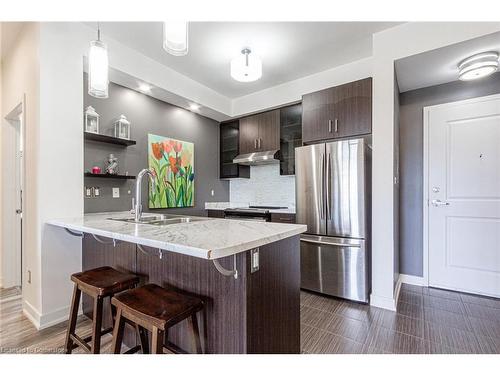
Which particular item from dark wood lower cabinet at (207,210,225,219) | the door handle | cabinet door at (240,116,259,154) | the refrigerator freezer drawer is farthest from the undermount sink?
the door handle

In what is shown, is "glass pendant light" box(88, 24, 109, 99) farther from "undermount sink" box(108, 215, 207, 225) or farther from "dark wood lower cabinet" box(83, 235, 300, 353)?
"dark wood lower cabinet" box(83, 235, 300, 353)

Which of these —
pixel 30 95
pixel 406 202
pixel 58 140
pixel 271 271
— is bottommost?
pixel 271 271

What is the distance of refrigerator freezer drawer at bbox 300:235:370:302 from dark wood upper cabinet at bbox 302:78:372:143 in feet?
4.11

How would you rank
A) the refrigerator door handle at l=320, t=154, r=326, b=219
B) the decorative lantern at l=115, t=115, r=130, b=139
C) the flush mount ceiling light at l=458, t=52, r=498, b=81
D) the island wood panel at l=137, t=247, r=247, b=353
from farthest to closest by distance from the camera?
the decorative lantern at l=115, t=115, r=130, b=139 → the refrigerator door handle at l=320, t=154, r=326, b=219 → the flush mount ceiling light at l=458, t=52, r=498, b=81 → the island wood panel at l=137, t=247, r=247, b=353

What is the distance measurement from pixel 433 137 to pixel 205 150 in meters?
3.24

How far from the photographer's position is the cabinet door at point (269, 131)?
12.8 feet

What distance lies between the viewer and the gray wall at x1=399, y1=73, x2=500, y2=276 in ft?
10.5

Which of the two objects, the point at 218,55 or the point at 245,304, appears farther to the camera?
the point at 218,55

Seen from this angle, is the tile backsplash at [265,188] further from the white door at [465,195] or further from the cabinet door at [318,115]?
the white door at [465,195]

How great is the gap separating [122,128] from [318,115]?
2.38 metres

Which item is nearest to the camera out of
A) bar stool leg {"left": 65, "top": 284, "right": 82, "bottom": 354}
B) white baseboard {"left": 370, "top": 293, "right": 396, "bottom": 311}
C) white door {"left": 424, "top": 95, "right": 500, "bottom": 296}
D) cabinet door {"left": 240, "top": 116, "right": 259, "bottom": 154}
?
bar stool leg {"left": 65, "top": 284, "right": 82, "bottom": 354}

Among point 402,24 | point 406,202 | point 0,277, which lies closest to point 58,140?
point 0,277
